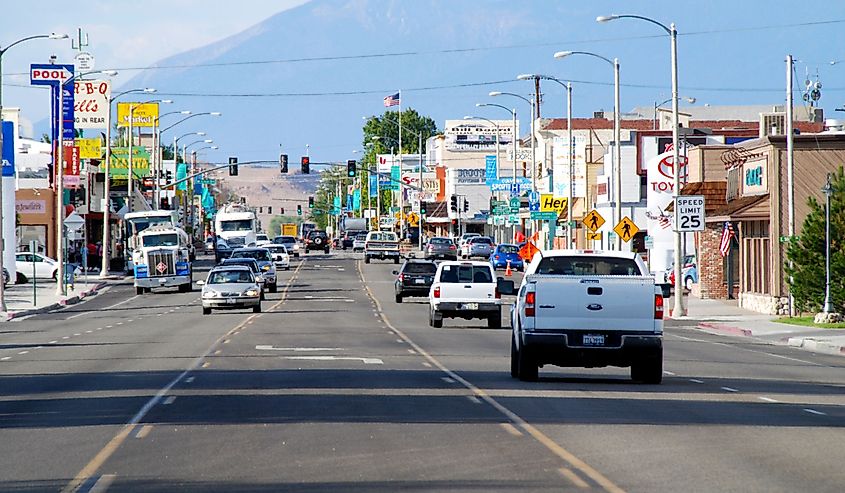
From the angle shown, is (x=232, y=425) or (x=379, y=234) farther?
(x=379, y=234)

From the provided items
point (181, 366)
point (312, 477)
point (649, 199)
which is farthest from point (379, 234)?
point (312, 477)

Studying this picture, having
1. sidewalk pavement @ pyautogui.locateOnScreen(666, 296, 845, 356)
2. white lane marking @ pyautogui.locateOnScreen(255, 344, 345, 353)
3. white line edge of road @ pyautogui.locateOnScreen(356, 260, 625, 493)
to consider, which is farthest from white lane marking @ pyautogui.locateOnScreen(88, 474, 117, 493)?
sidewalk pavement @ pyautogui.locateOnScreen(666, 296, 845, 356)

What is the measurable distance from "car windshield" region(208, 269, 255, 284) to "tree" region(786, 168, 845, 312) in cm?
1749

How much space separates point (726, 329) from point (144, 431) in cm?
2970

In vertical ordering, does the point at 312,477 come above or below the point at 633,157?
below

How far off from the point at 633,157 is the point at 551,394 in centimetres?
6193

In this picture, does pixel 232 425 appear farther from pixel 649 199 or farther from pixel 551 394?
pixel 649 199

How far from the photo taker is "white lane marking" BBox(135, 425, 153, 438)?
15555mm

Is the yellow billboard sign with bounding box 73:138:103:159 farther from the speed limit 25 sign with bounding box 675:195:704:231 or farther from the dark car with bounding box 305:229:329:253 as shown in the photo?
the speed limit 25 sign with bounding box 675:195:704:231

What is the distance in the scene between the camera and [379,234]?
106m

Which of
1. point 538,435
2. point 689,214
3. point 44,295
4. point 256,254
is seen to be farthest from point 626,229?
point 538,435

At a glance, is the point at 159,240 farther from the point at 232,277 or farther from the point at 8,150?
the point at 232,277

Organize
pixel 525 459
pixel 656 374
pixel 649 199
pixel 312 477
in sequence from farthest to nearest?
pixel 649 199, pixel 656 374, pixel 525 459, pixel 312 477

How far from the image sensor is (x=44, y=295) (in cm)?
6562
